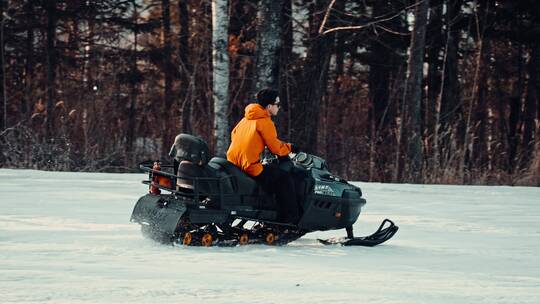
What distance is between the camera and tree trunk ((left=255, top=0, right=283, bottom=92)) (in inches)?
674

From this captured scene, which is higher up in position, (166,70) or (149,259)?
(166,70)

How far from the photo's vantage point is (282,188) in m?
9.23

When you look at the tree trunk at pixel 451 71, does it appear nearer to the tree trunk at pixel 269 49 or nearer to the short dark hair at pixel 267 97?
the tree trunk at pixel 269 49

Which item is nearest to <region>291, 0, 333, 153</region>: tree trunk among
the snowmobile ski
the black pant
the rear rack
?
the snowmobile ski

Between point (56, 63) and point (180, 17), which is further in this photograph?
point (180, 17)

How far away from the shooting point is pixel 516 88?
36.0 m

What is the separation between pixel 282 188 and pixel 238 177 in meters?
0.47

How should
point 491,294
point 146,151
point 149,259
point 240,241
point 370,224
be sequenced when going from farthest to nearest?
point 146,151 → point 370,224 → point 240,241 → point 149,259 → point 491,294

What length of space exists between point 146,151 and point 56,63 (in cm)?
907

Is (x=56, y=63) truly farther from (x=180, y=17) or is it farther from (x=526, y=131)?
(x=526, y=131)

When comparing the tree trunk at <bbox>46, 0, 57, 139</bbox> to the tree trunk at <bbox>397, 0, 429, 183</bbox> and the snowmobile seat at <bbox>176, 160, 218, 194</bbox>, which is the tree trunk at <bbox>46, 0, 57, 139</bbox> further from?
the snowmobile seat at <bbox>176, 160, 218, 194</bbox>

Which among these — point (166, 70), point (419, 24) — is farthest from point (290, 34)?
point (419, 24)

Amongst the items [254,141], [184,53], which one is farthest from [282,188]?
[184,53]

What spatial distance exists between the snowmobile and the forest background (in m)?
7.48
